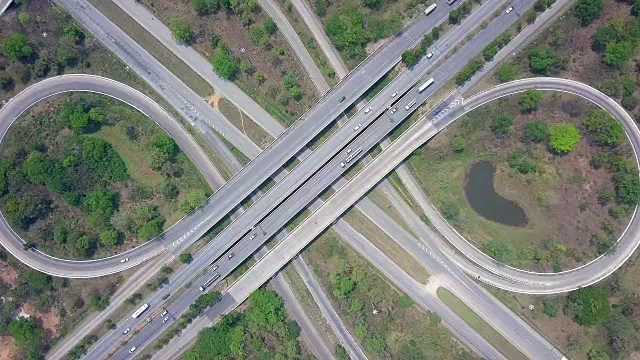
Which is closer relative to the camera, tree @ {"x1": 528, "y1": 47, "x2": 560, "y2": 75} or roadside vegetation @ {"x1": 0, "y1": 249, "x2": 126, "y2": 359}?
tree @ {"x1": 528, "y1": 47, "x2": 560, "y2": 75}

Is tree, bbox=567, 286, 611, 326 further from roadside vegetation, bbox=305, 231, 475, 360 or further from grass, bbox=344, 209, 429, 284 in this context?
grass, bbox=344, 209, 429, 284

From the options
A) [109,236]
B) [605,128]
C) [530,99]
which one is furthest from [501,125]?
[109,236]

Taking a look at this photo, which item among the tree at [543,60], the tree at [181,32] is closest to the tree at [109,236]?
the tree at [181,32]

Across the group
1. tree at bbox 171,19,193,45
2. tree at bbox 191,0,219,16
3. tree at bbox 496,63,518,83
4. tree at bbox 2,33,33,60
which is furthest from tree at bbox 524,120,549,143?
tree at bbox 2,33,33,60

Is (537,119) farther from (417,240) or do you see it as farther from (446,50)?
(417,240)

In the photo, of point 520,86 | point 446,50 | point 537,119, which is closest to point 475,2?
point 446,50

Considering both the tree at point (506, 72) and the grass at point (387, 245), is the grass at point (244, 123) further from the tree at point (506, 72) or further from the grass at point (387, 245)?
the tree at point (506, 72)

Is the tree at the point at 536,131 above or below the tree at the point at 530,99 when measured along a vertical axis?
below
